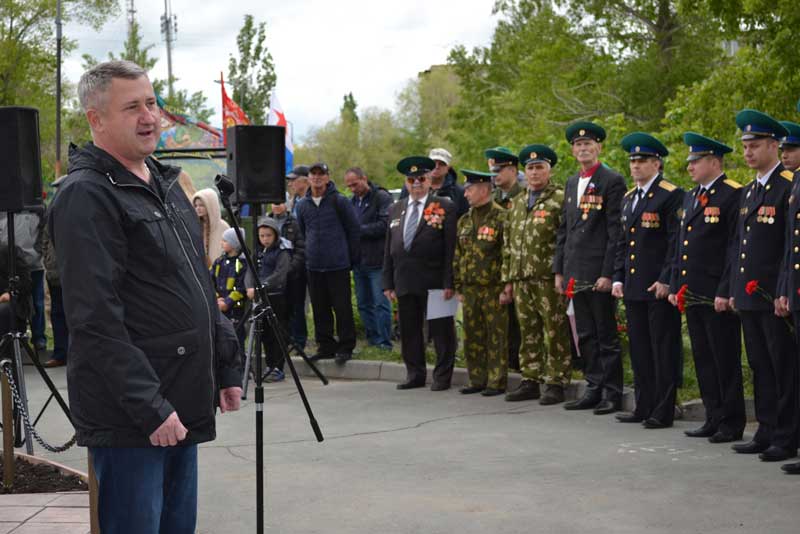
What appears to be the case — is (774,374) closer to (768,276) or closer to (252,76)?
(768,276)

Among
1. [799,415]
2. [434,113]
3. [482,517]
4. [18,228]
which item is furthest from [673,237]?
[434,113]

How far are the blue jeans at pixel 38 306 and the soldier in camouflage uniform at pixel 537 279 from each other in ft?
21.4

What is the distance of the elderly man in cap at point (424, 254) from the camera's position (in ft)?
39.0

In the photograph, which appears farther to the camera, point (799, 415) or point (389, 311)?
point (389, 311)

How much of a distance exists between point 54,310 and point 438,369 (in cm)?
539

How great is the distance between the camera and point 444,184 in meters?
13.0

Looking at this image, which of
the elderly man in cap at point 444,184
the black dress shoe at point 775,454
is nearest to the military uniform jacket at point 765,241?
the black dress shoe at point 775,454

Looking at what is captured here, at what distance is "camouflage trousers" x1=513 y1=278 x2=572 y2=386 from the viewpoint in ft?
35.6

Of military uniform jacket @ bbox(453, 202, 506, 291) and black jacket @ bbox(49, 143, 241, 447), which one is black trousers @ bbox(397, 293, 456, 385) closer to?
military uniform jacket @ bbox(453, 202, 506, 291)

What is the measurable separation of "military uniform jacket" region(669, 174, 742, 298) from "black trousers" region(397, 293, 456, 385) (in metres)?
3.56

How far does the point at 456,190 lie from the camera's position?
13016mm

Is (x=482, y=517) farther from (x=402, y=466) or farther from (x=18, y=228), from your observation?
(x=18, y=228)

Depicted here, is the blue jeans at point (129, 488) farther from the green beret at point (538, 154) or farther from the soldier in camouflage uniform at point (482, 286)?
the soldier in camouflage uniform at point (482, 286)

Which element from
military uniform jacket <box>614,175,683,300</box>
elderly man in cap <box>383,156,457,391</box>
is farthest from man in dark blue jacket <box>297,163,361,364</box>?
military uniform jacket <box>614,175,683,300</box>
